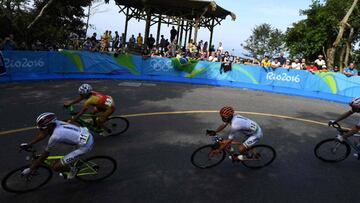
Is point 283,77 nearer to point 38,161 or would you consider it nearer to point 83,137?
point 83,137

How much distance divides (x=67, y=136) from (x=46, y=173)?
0.94m

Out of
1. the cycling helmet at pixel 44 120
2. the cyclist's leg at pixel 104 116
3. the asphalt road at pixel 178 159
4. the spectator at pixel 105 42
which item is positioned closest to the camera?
the cycling helmet at pixel 44 120

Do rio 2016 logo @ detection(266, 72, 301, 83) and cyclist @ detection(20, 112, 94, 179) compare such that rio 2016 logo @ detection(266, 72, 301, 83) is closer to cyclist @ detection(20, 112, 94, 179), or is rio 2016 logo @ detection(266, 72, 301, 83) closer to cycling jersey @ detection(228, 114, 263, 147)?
cycling jersey @ detection(228, 114, 263, 147)

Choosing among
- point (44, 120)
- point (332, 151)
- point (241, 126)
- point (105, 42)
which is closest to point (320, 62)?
point (105, 42)

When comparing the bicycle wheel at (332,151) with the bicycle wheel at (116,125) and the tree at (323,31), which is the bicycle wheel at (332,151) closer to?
the bicycle wheel at (116,125)

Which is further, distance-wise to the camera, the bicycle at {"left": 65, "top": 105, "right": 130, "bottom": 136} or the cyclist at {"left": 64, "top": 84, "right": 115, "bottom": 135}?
the bicycle at {"left": 65, "top": 105, "right": 130, "bottom": 136}

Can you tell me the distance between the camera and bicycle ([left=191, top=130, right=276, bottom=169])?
8.11 metres

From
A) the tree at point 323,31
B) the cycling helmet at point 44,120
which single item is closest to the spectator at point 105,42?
the cycling helmet at point 44,120

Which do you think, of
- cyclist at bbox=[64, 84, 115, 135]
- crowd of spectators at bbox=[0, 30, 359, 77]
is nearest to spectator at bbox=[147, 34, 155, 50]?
crowd of spectators at bbox=[0, 30, 359, 77]

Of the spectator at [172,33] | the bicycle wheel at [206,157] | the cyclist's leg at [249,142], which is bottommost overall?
the bicycle wheel at [206,157]

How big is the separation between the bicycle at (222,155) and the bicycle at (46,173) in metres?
1.99

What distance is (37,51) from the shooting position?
18.0 meters

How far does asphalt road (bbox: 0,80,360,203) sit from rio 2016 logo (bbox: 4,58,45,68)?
1.23 meters

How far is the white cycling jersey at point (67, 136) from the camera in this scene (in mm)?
6422
